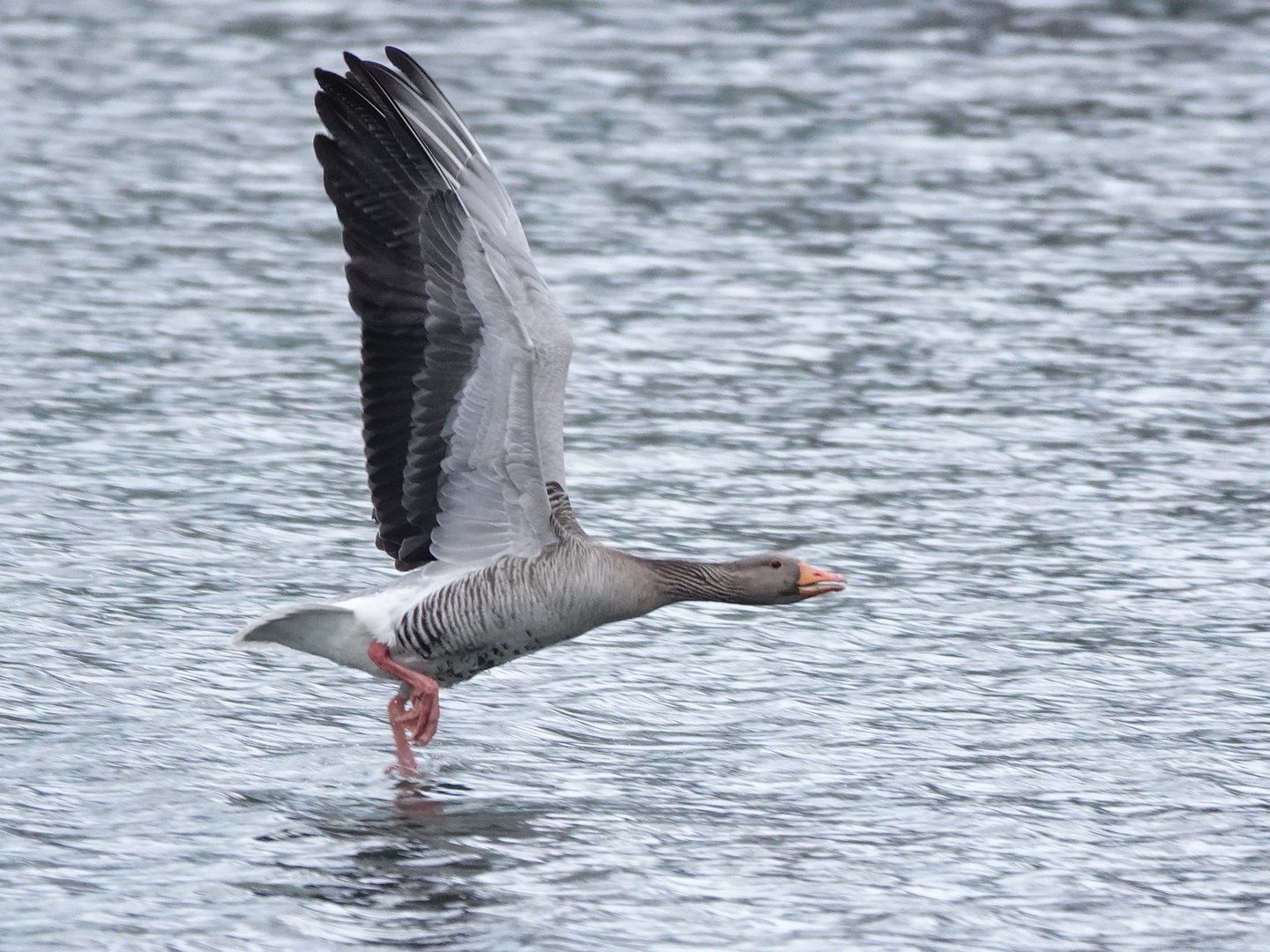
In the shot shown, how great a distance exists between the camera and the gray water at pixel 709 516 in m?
6.98

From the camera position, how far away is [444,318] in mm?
7711

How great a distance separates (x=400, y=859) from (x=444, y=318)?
1929 mm

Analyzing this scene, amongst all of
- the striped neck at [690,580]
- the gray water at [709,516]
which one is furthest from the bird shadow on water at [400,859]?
the striped neck at [690,580]

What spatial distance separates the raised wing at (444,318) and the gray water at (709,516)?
1.04m

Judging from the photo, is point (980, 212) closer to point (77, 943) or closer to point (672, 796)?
point (672, 796)

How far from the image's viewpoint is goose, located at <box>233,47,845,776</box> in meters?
7.68

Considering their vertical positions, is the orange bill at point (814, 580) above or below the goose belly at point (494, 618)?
above

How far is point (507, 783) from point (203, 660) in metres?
1.75

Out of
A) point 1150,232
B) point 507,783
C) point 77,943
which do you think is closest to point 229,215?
point 1150,232

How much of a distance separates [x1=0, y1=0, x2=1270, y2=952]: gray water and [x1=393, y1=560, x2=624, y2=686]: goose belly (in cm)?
42

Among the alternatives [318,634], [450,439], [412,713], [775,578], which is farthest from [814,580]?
[318,634]

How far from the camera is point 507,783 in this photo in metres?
7.87

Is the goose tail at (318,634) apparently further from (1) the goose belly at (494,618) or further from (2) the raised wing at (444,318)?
(2) the raised wing at (444,318)

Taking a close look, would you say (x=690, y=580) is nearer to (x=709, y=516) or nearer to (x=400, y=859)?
(x=400, y=859)
